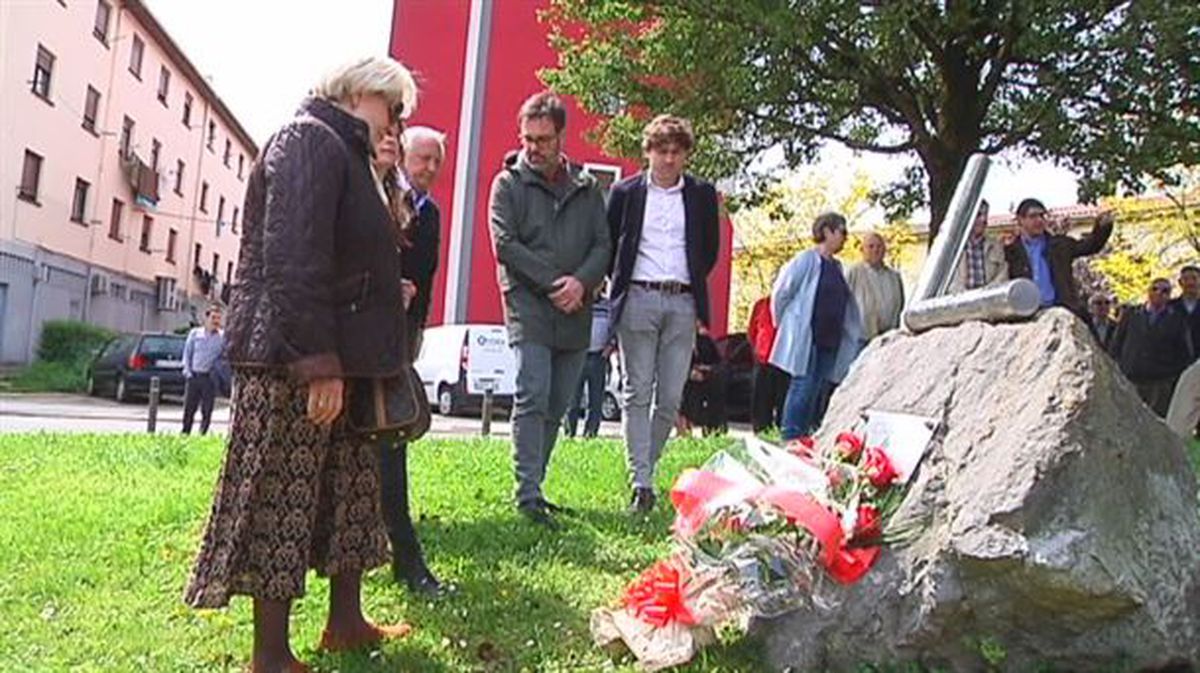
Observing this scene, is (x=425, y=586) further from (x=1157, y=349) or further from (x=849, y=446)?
(x=1157, y=349)

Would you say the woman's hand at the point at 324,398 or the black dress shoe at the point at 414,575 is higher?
the woman's hand at the point at 324,398

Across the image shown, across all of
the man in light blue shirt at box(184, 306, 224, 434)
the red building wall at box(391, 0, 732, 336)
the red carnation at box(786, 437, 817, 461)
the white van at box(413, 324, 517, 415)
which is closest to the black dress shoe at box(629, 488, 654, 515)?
the red carnation at box(786, 437, 817, 461)

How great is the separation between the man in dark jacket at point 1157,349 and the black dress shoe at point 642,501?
740cm

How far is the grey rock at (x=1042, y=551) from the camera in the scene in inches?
108

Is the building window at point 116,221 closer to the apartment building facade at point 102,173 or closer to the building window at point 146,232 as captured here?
the apartment building facade at point 102,173

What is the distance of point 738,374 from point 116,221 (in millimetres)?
24615

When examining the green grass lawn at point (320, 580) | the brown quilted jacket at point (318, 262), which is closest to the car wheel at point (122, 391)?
the green grass lawn at point (320, 580)

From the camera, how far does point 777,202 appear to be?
17297mm

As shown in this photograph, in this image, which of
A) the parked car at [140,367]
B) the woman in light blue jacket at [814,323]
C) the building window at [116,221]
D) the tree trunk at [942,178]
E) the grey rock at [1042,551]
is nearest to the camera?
the grey rock at [1042,551]

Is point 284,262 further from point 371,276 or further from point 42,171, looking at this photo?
point 42,171

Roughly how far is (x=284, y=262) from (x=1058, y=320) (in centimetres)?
215

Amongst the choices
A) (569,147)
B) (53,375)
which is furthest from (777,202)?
(53,375)

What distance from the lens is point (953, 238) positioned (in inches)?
168

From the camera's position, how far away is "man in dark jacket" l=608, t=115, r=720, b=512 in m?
5.21
